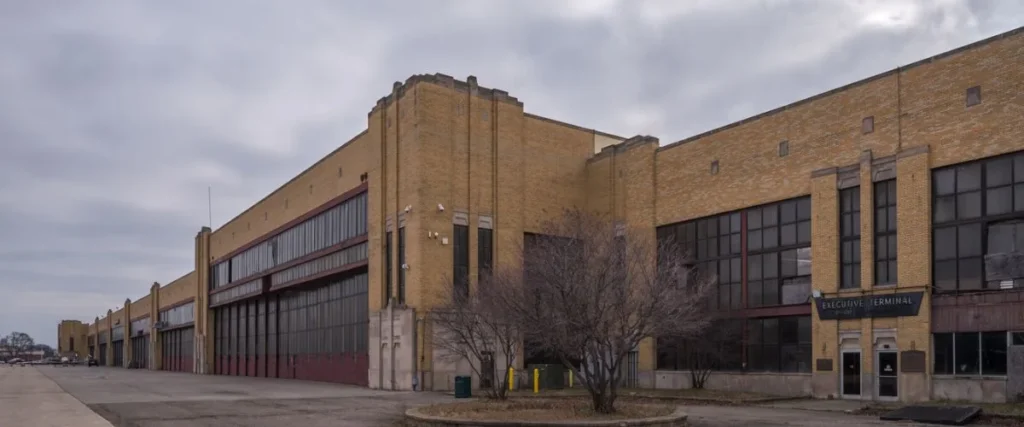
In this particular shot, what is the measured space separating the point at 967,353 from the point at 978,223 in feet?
14.3

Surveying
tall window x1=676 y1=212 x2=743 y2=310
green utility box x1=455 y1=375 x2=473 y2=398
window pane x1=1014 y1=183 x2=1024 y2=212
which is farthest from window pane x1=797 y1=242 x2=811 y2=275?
green utility box x1=455 y1=375 x2=473 y2=398

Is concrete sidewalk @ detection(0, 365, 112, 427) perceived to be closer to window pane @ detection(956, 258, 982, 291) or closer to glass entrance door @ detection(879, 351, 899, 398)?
glass entrance door @ detection(879, 351, 899, 398)

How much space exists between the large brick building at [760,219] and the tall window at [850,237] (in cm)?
6

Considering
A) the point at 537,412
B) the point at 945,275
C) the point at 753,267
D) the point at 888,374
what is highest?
the point at 753,267

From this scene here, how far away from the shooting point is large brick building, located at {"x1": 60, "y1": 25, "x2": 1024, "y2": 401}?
103ft

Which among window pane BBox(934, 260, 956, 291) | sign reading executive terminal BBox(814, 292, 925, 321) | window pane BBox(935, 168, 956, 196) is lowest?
sign reading executive terminal BBox(814, 292, 925, 321)

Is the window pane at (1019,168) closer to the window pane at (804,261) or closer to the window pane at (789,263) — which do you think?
the window pane at (804,261)

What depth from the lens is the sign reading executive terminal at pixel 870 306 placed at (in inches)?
1289

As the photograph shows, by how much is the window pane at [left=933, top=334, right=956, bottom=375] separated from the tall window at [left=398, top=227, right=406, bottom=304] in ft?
77.4

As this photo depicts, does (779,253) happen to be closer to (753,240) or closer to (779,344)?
(753,240)

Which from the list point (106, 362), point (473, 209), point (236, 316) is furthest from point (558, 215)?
point (106, 362)

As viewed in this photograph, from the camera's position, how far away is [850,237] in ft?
117

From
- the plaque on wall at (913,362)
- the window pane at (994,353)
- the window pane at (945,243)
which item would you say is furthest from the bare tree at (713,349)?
the window pane at (994,353)

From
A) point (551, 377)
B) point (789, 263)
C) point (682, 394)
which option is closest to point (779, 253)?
point (789, 263)
